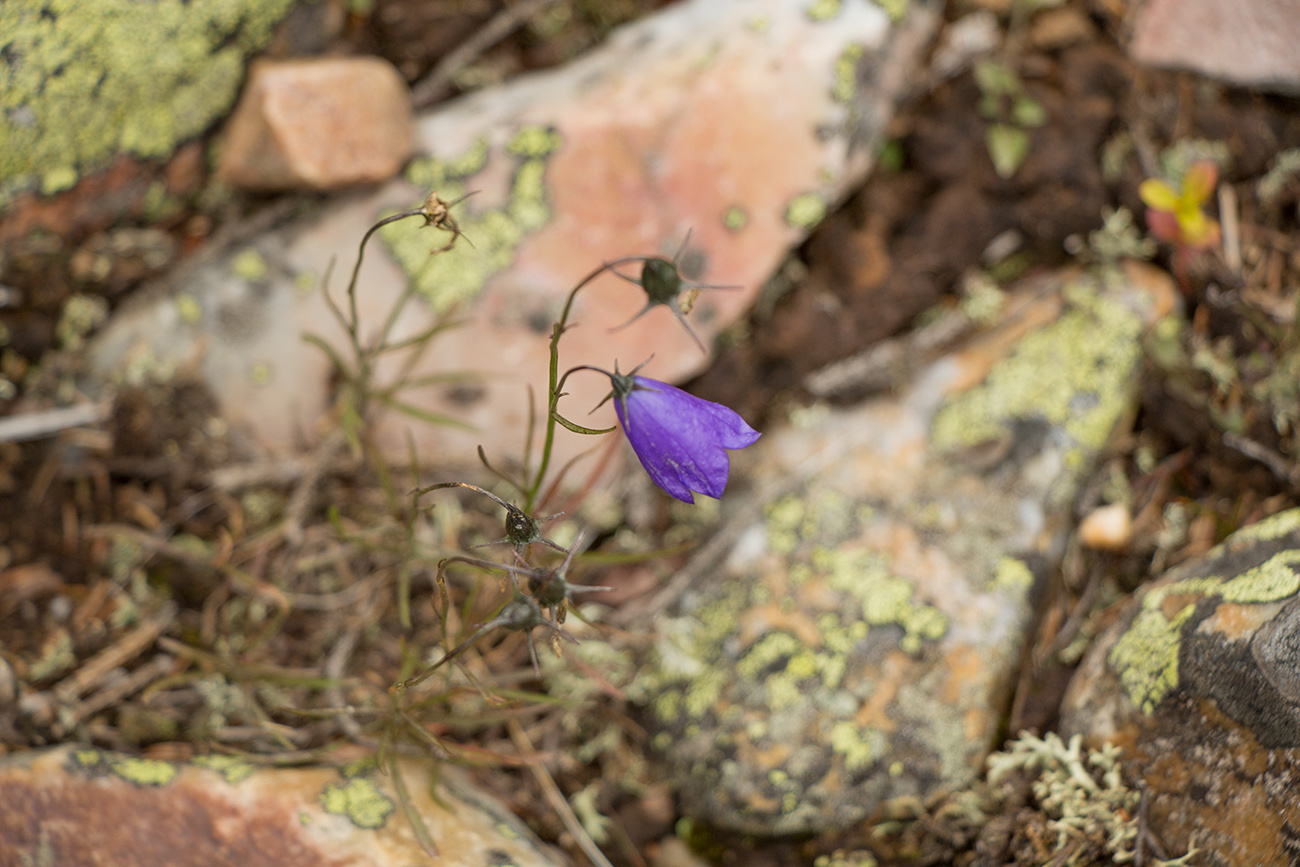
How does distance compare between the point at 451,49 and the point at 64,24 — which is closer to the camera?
the point at 64,24

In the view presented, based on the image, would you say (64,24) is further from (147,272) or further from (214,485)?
(214,485)

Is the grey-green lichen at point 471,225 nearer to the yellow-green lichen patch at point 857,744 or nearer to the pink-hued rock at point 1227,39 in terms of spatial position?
the yellow-green lichen patch at point 857,744

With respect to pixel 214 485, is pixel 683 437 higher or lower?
higher

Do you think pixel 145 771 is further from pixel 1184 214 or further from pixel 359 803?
pixel 1184 214

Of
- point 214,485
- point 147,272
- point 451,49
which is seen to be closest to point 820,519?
point 214,485

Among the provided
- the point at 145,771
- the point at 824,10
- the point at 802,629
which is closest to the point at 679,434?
the point at 802,629

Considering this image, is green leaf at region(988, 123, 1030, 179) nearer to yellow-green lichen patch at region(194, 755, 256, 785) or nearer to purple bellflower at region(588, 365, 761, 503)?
purple bellflower at region(588, 365, 761, 503)

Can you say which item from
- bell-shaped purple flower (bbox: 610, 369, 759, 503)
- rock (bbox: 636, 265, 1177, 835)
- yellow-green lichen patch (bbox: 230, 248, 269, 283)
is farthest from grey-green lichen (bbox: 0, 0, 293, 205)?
rock (bbox: 636, 265, 1177, 835)
